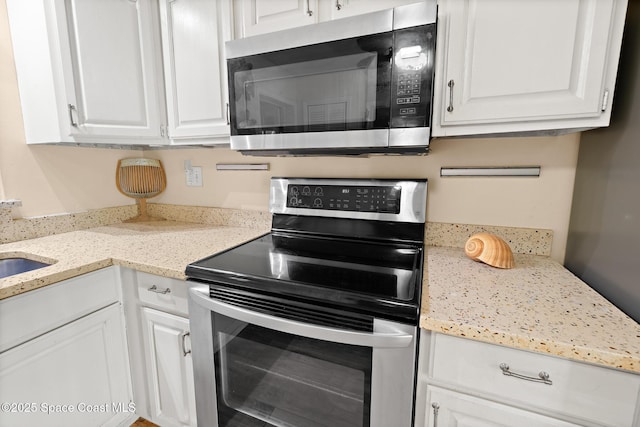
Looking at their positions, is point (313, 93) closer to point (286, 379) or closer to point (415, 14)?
point (415, 14)

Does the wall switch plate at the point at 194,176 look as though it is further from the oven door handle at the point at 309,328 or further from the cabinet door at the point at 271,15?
the oven door handle at the point at 309,328

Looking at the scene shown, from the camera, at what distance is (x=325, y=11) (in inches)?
41.0

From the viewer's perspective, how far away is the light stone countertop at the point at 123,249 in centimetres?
99

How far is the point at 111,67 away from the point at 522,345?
1.80 meters

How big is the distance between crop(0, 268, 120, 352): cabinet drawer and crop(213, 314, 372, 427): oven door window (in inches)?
20.5

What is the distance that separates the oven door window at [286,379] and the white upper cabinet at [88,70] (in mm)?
1031

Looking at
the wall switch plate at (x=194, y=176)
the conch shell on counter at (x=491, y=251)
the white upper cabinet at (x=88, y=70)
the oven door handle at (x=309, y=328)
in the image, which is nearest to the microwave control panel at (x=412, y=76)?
the conch shell on counter at (x=491, y=251)

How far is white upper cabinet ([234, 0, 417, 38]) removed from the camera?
99cm

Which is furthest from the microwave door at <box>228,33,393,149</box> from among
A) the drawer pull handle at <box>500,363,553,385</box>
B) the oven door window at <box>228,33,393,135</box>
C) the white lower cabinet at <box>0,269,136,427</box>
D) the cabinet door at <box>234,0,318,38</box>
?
the white lower cabinet at <box>0,269,136,427</box>

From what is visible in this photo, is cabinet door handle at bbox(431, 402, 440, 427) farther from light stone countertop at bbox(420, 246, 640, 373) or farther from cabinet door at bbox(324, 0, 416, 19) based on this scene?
cabinet door at bbox(324, 0, 416, 19)

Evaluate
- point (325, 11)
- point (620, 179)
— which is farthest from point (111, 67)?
point (620, 179)

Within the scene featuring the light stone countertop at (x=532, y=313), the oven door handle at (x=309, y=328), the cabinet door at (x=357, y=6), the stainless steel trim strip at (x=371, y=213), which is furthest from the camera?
the stainless steel trim strip at (x=371, y=213)

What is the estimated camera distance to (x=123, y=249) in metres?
1.25

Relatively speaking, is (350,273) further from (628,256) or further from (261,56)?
(261,56)
